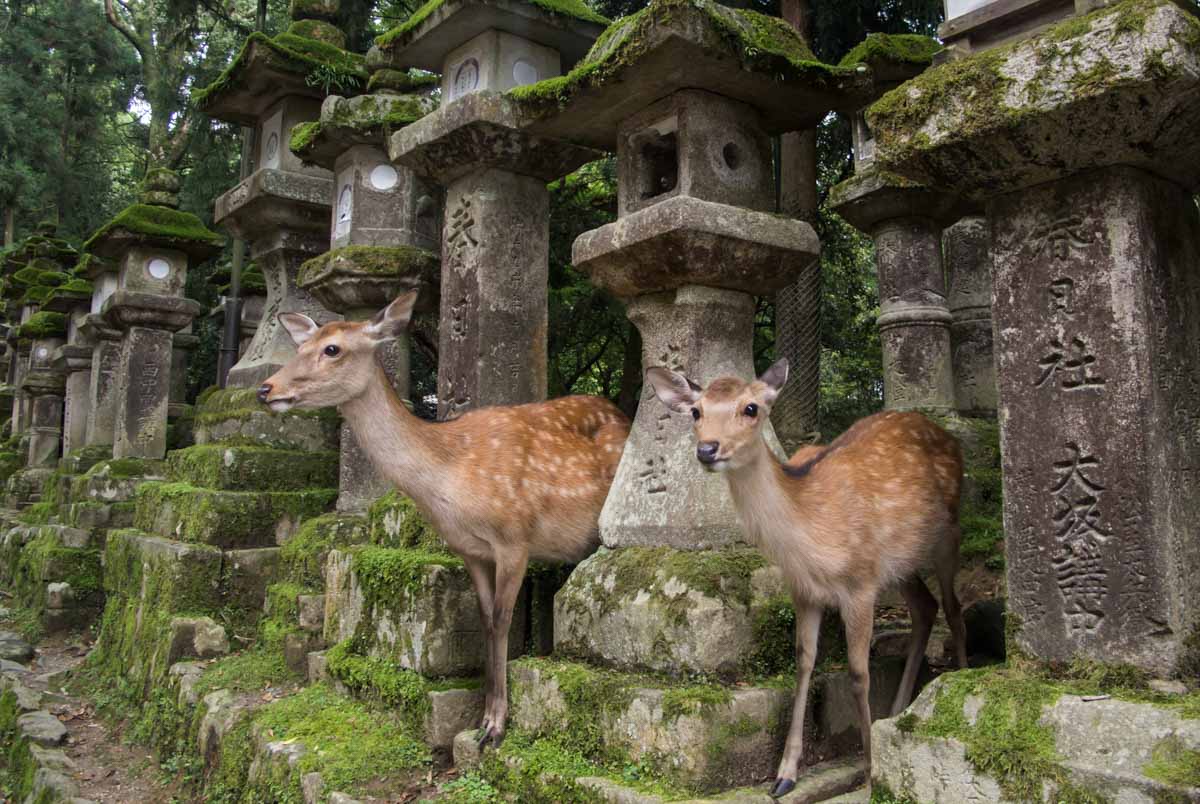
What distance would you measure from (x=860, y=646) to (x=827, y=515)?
0.52 metres

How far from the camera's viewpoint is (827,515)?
3775 millimetres

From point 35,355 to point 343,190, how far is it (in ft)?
38.7

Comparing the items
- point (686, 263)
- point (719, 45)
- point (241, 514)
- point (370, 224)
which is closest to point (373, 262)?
point (370, 224)

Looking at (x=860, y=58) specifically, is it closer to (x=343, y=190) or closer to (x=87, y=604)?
(x=343, y=190)

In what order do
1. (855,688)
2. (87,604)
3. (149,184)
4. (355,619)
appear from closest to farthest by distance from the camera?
(855,688) < (355,619) < (87,604) < (149,184)

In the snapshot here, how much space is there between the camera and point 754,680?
3887 mm

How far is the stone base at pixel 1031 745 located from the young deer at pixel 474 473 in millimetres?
1985

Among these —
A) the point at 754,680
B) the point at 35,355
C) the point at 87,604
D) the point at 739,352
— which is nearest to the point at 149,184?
the point at 87,604

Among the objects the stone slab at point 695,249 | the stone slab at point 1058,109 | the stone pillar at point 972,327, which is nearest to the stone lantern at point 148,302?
the stone slab at point 695,249

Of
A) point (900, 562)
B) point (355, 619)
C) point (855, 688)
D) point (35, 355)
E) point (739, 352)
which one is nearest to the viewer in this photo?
point (855, 688)

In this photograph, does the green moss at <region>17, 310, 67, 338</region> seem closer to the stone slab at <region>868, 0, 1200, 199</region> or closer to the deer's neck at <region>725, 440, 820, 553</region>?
the deer's neck at <region>725, 440, 820, 553</region>

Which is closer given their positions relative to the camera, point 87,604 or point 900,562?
point 900,562

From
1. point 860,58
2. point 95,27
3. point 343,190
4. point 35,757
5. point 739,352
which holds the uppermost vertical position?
point 95,27

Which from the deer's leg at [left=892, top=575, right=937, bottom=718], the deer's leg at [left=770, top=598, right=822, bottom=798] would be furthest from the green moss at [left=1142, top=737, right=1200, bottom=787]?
the deer's leg at [left=892, top=575, right=937, bottom=718]
